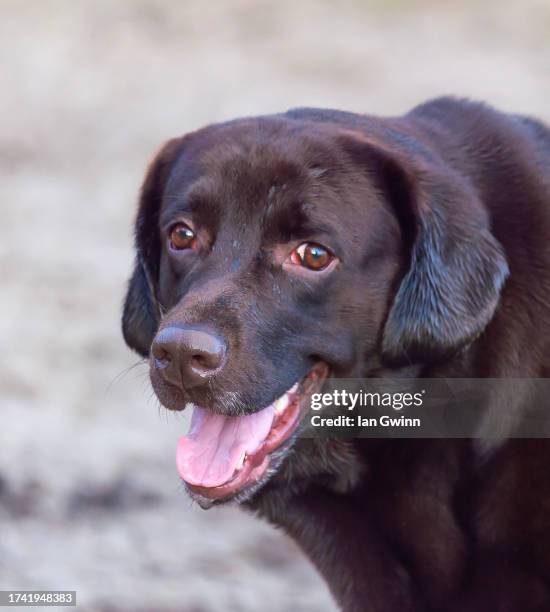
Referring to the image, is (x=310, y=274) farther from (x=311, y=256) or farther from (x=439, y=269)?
(x=439, y=269)

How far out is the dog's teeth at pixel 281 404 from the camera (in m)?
3.08

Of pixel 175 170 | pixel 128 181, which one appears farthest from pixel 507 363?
pixel 128 181

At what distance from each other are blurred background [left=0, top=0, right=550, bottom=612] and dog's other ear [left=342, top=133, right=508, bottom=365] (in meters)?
1.26

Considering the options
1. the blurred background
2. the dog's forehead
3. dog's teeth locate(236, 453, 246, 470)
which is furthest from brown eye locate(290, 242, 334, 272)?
the blurred background

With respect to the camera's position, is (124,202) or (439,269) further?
(124,202)

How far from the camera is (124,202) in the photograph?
30.5 feet

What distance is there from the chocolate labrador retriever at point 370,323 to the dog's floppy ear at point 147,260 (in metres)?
0.20

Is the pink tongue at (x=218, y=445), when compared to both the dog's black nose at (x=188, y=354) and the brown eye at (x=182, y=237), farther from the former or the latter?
the brown eye at (x=182, y=237)

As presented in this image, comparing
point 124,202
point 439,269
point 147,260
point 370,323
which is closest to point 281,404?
point 370,323

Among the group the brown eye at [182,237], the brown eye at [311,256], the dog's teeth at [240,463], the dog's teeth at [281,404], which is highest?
the brown eye at [311,256]

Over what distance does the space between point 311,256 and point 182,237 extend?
1.20 feet

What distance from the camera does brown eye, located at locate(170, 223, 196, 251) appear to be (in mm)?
3227

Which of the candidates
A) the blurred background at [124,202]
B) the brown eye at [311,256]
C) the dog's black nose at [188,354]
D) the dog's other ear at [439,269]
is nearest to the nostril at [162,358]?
the dog's black nose at [188,354]

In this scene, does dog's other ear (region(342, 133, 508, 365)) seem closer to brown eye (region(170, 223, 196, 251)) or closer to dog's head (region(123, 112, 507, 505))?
dog's head (region(123, 112, 507, 505))
